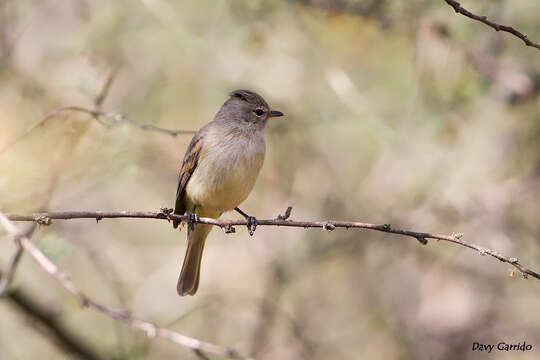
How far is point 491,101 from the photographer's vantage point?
6348 millimetres

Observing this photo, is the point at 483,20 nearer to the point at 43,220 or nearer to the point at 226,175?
the point at 43,220

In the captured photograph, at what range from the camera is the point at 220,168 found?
174 inches

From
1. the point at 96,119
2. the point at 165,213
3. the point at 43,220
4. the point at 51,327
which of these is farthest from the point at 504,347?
the point at 43,220

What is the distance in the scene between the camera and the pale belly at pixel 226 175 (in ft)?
14.4

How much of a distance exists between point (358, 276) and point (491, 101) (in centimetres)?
238

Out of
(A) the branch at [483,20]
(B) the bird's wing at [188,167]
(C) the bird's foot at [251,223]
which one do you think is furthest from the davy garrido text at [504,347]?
(A) the branch at [483,20]

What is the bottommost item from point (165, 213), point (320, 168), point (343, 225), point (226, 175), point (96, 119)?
point (343, 225)

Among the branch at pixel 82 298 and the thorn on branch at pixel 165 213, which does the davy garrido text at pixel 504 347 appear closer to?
the thorn on branch at pixel 165 213

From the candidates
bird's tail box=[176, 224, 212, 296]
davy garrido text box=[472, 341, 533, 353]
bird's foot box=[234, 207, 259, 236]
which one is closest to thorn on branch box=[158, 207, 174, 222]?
bird's foot box=[234, 207, 259, 236]

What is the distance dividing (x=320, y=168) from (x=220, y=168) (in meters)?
3.00

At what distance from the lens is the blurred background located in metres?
5.75

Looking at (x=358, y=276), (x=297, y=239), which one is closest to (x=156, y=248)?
(x=297, y=239)

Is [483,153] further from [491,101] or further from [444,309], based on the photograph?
[444,309]

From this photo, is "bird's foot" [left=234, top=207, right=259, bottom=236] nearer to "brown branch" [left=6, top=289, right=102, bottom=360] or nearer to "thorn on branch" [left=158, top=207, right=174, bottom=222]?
"thorn on branch" [left=158, top=207, right=174, bottom=222]
